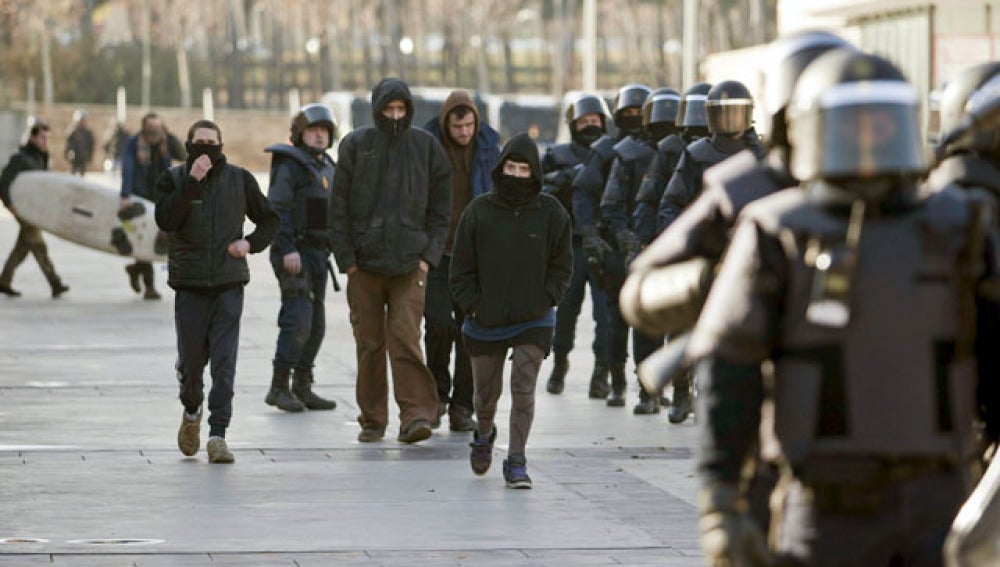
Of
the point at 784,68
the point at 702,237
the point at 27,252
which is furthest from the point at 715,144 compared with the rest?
the point at 27,252

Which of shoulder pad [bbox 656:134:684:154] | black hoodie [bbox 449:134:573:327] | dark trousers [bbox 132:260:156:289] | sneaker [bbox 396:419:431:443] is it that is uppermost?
shoulder pad [bbox 656:134:684:154]

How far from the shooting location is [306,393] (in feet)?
42.8

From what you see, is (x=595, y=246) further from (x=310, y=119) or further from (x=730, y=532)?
(x=730, y=532)

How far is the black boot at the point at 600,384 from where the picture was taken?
1373 cm

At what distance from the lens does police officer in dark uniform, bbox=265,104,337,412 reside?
1261cm

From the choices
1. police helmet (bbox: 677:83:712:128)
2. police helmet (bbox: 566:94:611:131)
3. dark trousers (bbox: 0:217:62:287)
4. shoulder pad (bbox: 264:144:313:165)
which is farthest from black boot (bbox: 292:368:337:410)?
dark trousers (bbox: 0:217:62:287)

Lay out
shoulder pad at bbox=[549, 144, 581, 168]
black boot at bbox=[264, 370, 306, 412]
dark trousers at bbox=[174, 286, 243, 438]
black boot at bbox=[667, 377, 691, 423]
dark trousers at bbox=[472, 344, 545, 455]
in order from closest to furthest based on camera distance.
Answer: dark trousers at bbox=[472, 344, 545, 455] → dark trousers at bbox=[174, 286, 243, 438] → black boot at bbox=[667, 377, 691, 423] → black boot at bbox=[264, 370, 306, 412] → shoulder pad at bbox=[549, 144, 581, 168]

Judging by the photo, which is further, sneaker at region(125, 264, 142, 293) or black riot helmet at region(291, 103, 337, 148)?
sneaker at region(125, 264, 142, 293)

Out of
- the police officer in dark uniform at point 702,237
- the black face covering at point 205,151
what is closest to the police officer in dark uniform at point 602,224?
the black face covering at point 205,151

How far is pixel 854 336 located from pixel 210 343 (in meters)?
6.76

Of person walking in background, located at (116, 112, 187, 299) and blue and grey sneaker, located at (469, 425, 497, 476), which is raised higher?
person walking in background, located at (116, 112, 187, 299)

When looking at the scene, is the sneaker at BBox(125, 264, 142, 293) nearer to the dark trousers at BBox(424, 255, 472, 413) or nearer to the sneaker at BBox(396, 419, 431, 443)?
the dark trousers at BBox(424, 255, 472, 413)

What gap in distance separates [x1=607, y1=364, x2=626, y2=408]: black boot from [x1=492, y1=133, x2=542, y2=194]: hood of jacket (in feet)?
10.6

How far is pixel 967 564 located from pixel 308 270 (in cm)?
868
